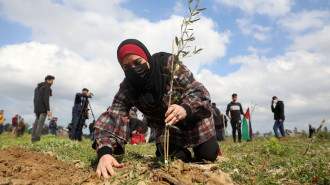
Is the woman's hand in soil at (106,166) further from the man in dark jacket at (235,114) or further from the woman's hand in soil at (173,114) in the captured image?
the man in dark jacket at (235,114)

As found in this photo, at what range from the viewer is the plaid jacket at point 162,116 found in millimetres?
2443

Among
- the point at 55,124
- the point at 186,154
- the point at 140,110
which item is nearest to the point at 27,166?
the point at 140,110

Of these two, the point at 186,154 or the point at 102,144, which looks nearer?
the point at 102,144

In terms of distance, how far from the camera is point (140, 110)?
3018 mm

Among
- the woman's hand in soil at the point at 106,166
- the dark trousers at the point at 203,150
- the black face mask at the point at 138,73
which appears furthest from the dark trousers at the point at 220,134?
the woman's hand in soil at the point at 106,166

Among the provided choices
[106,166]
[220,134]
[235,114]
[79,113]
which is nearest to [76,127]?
[79,113]

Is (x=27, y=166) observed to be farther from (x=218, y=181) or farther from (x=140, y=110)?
(x=218, y=181)

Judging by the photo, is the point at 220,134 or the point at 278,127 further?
the point at 220,134

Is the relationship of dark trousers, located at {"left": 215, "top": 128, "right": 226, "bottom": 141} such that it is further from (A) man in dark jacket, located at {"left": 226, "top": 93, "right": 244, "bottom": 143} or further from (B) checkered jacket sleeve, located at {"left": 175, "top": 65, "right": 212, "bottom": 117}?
(B) checkered jacket sleeve, located at {"left": 175, "top": 65, "right": 212, "bottom": 117}

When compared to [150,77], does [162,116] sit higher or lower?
lower

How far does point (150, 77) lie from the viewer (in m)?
2.62

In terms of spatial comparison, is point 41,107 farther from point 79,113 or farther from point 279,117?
point 279,117

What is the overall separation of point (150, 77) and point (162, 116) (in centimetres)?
62

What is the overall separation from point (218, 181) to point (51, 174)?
4.80 feet
